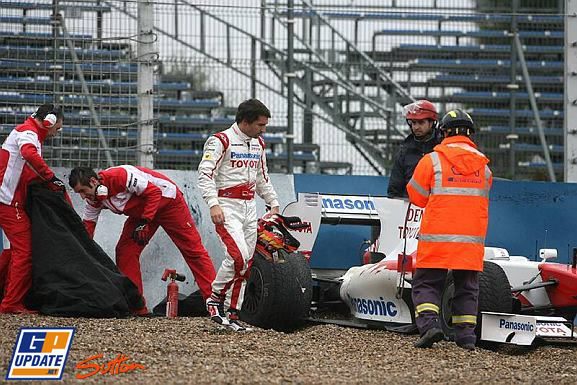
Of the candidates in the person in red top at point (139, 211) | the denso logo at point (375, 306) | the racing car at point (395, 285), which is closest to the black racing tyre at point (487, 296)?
the racing car at point (395, 285)

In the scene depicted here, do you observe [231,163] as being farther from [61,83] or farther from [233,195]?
[61,83]

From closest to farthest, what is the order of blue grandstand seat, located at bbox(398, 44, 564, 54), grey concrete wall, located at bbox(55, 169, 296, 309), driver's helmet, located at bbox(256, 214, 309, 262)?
1. driver's helmet, located at bbox(256, 214, 309, 262)
2. grey concrete wall, located at bbox(55, 169, 296, 309)
3. blue grandstand seat, located at bbox(398, 44, 564, 54)

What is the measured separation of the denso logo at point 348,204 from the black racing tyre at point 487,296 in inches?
70.9

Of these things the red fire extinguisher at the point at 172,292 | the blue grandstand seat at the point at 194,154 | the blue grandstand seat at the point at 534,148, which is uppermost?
the blue grandstand seat at the point at 534,148

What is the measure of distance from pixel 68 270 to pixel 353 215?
247 centimetres

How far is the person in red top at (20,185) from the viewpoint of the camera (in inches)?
397

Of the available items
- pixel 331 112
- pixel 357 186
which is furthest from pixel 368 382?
pixel 331 112

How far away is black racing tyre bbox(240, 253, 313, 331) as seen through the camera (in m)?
9.32

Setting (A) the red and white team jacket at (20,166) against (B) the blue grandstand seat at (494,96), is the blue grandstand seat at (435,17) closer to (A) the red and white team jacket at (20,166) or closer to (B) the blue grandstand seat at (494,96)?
(B) the blue grandstand seat at (494,96)

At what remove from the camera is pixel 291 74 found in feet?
41.6

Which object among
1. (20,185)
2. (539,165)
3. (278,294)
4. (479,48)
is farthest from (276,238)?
(479,48)

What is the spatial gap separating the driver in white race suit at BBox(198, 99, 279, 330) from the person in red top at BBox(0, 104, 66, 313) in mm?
1709

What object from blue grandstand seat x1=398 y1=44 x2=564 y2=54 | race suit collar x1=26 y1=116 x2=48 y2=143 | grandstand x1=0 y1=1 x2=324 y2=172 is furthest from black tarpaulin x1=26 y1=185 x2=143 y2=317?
blue grandstand seat x1=398 y1=44 x2=564 y2=54

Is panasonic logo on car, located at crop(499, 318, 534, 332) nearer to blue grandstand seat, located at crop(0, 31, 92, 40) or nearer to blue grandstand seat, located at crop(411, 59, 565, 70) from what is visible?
blue grandstand seat, located at crop(0, 31, 92, 40)
